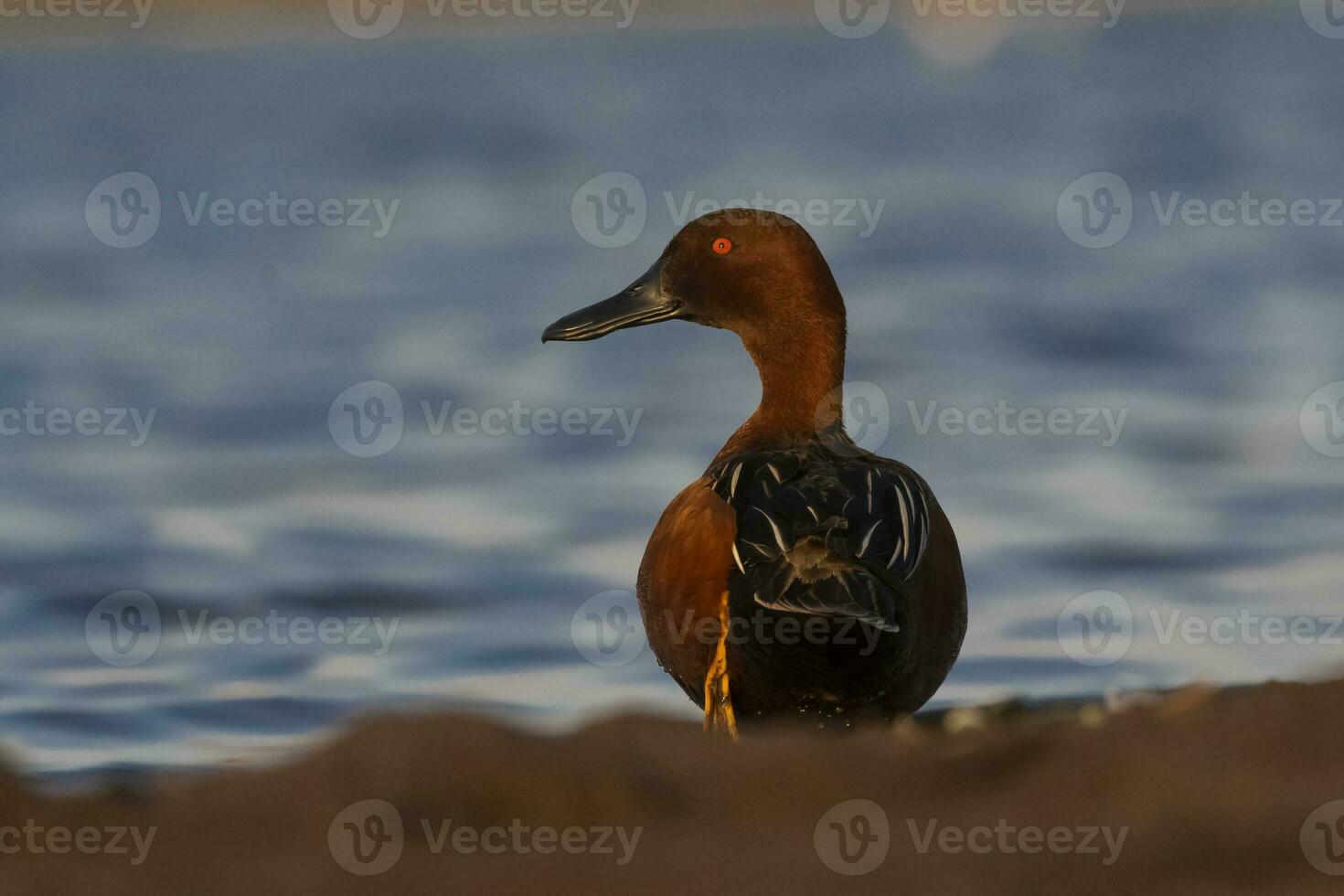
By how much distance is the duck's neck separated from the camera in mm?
6137

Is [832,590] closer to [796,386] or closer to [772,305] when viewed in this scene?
[796,386]

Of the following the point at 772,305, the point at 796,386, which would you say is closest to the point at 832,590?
the point at 796,386

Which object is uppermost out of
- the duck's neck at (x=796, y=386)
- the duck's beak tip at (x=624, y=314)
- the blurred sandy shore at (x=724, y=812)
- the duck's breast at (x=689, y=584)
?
the duck's beak tip at (x=624, y=314)

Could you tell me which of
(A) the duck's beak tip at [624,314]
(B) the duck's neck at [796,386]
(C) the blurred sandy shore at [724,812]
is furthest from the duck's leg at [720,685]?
(C) the blurred sandy shore at [724,812]

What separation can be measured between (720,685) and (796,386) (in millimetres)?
1536

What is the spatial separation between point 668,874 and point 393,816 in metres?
0.34

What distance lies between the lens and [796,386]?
20.3 feet

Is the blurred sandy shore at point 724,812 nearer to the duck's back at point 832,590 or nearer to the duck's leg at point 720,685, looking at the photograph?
the duck's back at point 832,590

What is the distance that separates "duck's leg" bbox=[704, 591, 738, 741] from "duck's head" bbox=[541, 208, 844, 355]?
1588 millimetres

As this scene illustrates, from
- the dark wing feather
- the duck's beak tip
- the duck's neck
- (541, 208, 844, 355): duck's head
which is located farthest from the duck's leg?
the duck's beak tip

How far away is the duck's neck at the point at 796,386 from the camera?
614cm

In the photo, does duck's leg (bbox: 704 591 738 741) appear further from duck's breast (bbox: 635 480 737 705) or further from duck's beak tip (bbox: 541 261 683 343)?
duck's beak tip (bbox: 541 261 683 343)

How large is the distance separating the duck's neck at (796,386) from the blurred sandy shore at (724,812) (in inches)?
156

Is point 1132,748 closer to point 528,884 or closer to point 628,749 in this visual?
point 628,749
